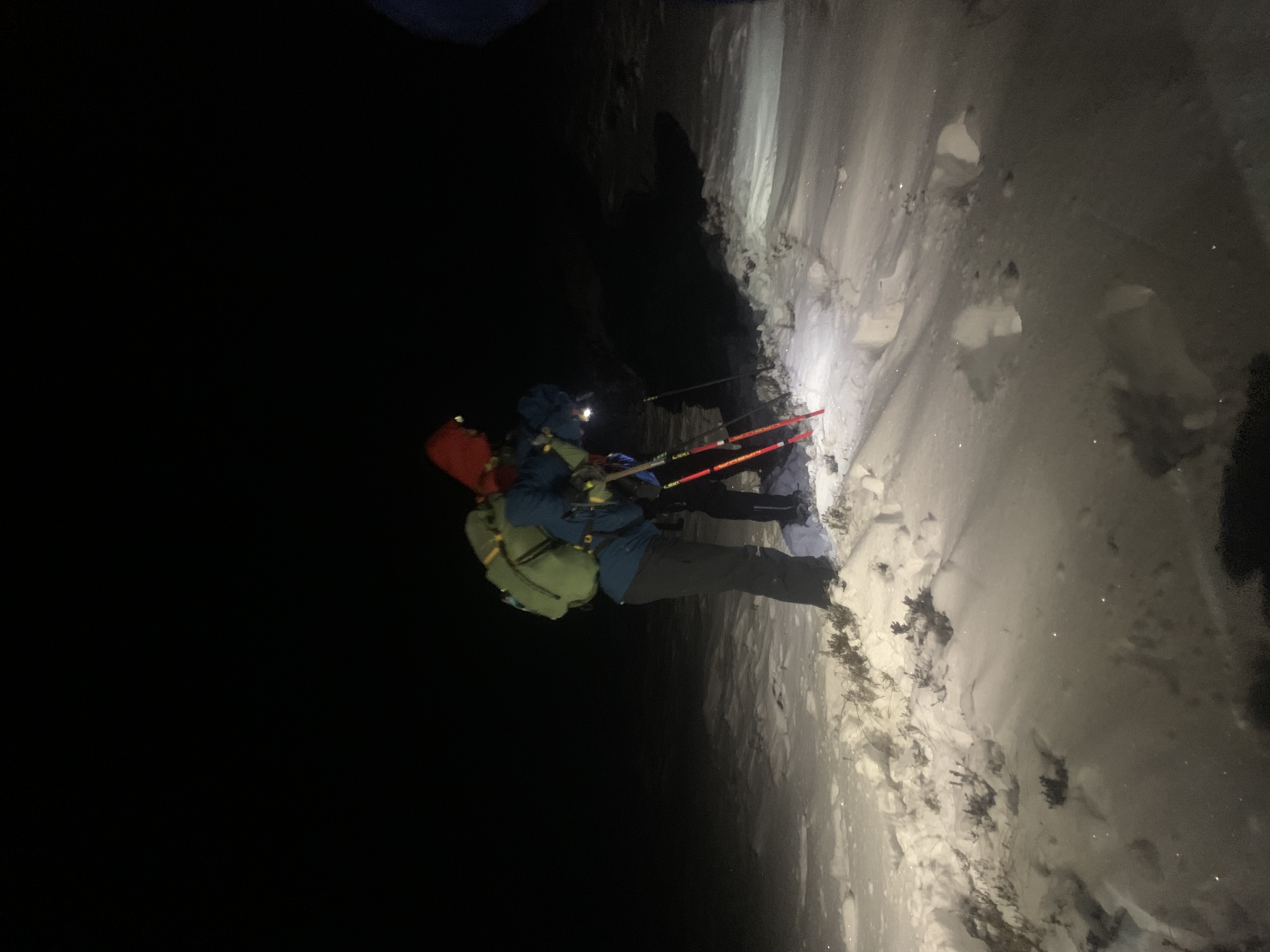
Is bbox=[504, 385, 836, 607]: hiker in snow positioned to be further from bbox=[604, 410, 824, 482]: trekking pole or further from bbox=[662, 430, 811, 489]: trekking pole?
bbox=[662, 430, 811, 489]: trekking pole

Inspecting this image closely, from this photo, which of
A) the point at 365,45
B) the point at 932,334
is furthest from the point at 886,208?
the point at 365,45

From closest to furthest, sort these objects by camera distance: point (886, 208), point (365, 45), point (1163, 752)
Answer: point (1163, 752) → point (886, 208) → point (365, 45)

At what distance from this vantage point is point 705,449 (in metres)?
3.81

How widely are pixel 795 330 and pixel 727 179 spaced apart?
169 cm

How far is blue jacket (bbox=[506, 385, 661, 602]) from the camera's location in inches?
119

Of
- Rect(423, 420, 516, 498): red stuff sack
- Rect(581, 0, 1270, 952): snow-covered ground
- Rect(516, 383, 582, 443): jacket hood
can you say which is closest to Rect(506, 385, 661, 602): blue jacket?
Rect(516, 383, 582, 443): jacket hood

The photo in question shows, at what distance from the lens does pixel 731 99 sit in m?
4.41

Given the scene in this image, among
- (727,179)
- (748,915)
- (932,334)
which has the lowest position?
(748,915)

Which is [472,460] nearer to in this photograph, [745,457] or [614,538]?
[614,538]

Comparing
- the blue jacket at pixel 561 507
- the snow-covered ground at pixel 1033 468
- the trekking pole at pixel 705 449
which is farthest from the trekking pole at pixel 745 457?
the blue jacket at pixel 561 507

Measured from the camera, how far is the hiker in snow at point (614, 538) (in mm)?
3047

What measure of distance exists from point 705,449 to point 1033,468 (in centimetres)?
216

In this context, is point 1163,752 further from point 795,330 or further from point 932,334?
point 795,330

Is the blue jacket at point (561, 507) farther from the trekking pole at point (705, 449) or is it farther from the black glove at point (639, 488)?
the black glove at point (639, 488)
